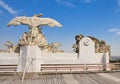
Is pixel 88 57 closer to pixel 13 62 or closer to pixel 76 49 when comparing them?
pixel 76 49

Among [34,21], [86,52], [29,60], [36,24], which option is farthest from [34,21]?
[86,52]

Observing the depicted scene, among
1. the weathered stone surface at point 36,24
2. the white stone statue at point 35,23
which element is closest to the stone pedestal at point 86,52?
the weathered stone surface at point 36,24

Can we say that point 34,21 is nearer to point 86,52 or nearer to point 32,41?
point 32,41

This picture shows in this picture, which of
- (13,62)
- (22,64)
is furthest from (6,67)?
(22,64)

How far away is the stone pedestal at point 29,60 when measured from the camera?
15.2 meters

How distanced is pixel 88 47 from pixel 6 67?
282 inches

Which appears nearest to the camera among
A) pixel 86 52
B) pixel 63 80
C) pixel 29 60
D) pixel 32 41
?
pixel 63 80

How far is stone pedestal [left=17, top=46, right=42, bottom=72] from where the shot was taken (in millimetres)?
15164

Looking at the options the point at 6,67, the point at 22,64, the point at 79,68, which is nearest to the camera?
the point at 22,64

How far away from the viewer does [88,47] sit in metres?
18.2

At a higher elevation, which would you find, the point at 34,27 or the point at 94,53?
the point at 34,27

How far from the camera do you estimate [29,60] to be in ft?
50.2

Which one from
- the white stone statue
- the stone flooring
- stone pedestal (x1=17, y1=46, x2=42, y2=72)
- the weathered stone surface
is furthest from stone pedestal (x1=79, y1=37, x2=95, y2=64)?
the stone flooring

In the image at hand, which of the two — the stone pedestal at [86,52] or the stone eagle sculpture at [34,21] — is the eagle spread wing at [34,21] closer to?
the stone eagle sculpture at [34,21]
